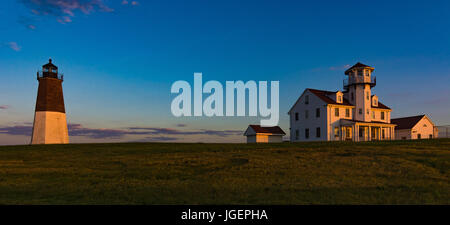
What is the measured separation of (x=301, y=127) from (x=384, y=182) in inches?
1521

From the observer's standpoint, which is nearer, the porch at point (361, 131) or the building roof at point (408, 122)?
the porch at point (361, 131)

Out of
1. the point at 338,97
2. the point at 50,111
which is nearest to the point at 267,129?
the point at 338,97

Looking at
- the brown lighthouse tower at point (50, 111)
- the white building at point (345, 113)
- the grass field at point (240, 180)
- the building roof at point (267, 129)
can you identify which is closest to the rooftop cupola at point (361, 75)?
the white building at point (345, 113)

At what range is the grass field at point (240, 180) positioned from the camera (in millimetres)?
12117

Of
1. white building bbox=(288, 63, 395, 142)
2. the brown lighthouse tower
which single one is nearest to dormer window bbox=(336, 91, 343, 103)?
white building bbox=(288, 63, 395, 142)

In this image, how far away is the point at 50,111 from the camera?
143 feet

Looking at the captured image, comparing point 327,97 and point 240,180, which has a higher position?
point 327,97

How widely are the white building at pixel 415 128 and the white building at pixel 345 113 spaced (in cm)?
1025

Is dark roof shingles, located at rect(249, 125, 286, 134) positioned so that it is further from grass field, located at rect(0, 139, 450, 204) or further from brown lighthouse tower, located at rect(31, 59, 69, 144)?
grass field, located at rect(0, 139, 450, 204)

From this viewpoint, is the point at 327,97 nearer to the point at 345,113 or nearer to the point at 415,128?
the point at 345,113

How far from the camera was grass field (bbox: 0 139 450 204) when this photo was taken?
12.1 meters

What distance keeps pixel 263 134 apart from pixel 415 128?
29.7 meters

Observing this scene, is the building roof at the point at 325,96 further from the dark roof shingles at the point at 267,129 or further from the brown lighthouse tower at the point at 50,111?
the brown lighthouse tower at the point at 50,111
